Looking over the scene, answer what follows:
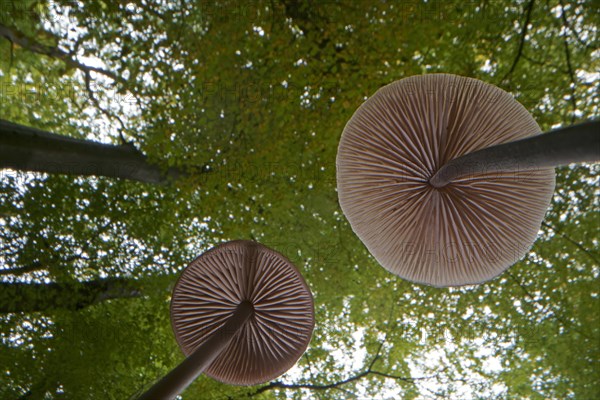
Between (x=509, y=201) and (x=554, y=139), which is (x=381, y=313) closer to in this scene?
(x=509, y=201)

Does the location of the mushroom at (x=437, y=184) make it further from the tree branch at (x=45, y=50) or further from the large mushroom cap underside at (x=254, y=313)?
the tree branch at (x=45, y=50)

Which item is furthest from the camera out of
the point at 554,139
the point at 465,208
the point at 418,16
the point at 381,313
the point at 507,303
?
the point at 381,313

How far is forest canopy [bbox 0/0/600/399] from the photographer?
13.8 ft

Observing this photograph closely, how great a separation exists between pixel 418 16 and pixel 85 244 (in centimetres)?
433

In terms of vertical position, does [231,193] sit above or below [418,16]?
below

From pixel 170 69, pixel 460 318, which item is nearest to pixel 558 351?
pixel 460 318

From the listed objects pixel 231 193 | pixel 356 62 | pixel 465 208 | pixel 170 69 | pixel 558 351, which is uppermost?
pixel 356 62

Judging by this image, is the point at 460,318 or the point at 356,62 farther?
the point at 460,318

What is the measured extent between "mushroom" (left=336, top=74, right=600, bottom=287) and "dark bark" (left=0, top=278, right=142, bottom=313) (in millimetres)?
3140

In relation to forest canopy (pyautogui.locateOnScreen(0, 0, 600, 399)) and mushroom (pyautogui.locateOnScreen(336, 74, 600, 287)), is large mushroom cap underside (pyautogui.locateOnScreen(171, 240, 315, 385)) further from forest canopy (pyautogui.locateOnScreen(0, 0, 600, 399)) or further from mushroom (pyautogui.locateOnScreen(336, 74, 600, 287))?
forest canopy (pyautogui.locateOnScreen(0, 0, 600, 399))

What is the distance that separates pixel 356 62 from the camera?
14.7 feet

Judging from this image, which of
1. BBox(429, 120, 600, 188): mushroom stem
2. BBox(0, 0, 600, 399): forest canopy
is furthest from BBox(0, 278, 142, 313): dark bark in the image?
BBox(429, 120, 600, 188): mushroom stem

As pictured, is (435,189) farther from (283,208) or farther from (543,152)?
(283,208)

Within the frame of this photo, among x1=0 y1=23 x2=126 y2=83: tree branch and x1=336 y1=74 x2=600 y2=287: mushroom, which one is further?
x1=0 y1=23 x2=126 y2=83: tree branch
